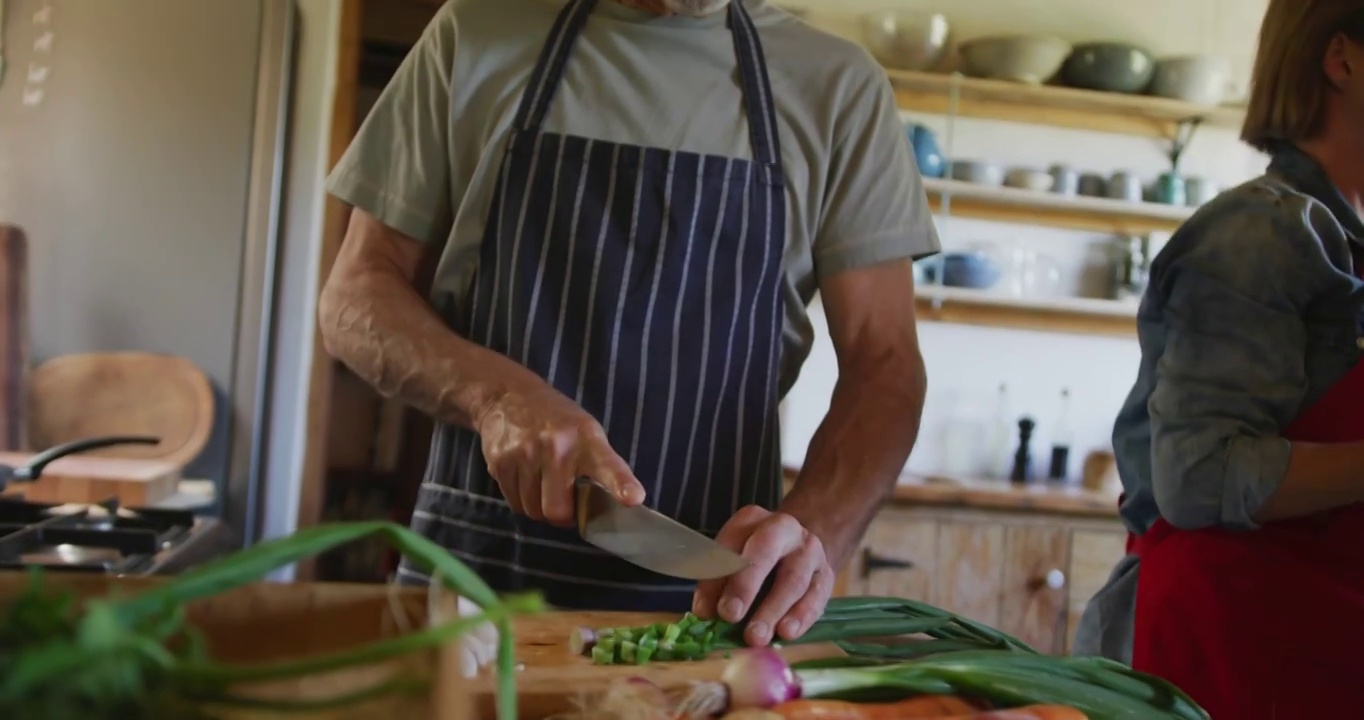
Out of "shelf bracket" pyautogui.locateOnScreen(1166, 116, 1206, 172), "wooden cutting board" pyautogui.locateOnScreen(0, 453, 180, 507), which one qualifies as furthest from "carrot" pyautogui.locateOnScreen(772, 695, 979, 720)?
"shelf bracket" pyautogui.locateOnScreen(1166, 116, 1206, 172)

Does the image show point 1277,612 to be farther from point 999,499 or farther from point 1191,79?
point 1191,79

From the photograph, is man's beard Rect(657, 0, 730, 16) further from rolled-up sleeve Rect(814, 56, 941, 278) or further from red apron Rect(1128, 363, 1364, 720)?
red apron Rect(1128, 363, 1364, 720)

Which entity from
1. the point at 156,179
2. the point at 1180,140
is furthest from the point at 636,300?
the point at 1180,140

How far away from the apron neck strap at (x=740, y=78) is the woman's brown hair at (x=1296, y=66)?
1.65 ft

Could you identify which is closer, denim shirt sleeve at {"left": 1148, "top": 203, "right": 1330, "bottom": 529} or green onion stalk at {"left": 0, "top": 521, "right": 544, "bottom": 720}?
green onion stalk at {"left": 0, "top": 521, "right": 544, "bottom": 720}

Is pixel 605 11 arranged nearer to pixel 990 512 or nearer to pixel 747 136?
pixel 747 136

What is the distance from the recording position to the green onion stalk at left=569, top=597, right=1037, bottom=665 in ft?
2.04

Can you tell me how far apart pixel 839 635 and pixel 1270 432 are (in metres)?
0.47

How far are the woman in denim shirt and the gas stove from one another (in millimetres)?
1024

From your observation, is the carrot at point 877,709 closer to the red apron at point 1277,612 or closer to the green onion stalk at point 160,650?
the green onion stalk at point 160,650

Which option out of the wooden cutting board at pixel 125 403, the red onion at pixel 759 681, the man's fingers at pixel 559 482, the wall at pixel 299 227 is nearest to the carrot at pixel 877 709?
the red onion at pixel 759 681

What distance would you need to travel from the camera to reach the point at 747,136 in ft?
3.21

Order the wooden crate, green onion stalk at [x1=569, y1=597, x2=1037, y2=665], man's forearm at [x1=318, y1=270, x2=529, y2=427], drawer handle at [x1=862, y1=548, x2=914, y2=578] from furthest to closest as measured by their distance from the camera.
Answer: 1. drawer handle at [x1=862, y1=548, x2=914, y2=578]
2. man's forearm at [x1=318, y1=270, x2=529, y2=427]
3. green onion stalk at [x1=569, y1=597, x2=1037, y2=665]
4. the wooden crate

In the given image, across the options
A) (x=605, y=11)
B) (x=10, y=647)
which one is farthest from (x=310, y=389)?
(x=10, y=647)
